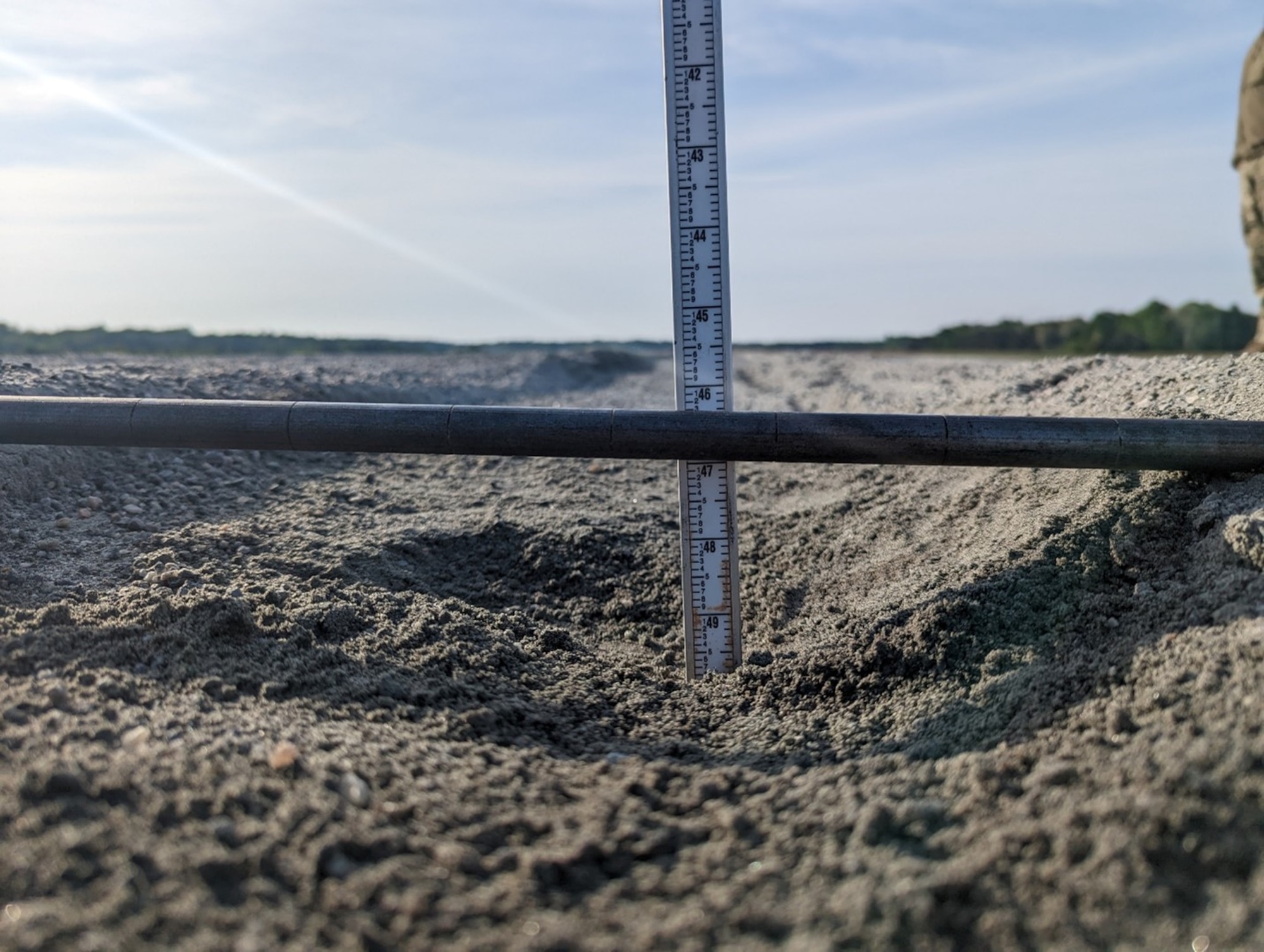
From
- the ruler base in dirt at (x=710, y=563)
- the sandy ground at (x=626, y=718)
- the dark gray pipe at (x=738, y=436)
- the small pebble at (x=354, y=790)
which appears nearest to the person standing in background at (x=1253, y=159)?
the sandy ground at (x=626, y=718)

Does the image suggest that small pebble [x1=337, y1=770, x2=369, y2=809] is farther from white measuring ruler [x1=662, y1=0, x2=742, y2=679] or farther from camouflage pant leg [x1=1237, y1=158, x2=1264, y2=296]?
camouflage pant leg [x1=1237, y1=158, x2=1264, y2=296]

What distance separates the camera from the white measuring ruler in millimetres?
4855

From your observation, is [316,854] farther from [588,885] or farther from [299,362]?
[299,362]

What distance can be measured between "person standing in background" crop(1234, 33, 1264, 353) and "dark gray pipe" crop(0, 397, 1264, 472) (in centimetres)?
598

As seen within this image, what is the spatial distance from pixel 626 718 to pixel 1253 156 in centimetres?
912

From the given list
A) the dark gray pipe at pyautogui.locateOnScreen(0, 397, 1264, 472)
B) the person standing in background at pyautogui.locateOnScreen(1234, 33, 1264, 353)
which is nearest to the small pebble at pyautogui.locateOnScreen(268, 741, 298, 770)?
the dark gray pipe at pyautogui.locateOnScreen(0, 397, 1264, 472)

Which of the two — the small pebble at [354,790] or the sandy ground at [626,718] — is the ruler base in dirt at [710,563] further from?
the small pebble at [354,790]

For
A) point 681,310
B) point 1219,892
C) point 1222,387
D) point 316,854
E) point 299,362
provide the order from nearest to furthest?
point 1219,892
point 316,854
point 681,310
point 1222,387
point 299,362

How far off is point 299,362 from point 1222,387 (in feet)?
58.0

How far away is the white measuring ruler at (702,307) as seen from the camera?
4.86m

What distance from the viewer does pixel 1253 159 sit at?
949 cm

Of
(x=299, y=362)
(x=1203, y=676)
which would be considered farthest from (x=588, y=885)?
(x=299, y=362)

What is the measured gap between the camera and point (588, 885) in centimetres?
267

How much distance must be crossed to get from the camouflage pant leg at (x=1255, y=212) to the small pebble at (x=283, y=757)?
10126mm
